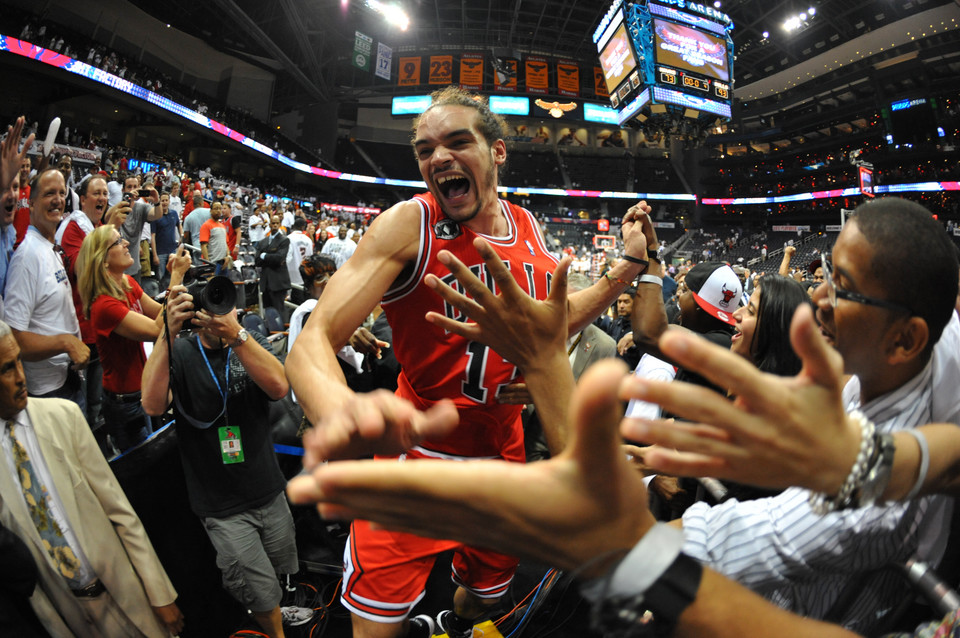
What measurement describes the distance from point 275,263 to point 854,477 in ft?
24.4

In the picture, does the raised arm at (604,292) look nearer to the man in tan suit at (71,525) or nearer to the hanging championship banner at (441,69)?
the man in tan suit at (71,525)

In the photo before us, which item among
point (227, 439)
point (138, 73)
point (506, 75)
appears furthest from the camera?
point (506, 75)

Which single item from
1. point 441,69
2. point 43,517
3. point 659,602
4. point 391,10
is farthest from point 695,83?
point 441,69

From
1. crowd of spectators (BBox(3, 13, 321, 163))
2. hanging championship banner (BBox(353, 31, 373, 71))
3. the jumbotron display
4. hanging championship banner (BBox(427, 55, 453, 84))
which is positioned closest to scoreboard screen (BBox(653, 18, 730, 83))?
the jumbotron display

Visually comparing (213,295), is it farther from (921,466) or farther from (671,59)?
(671,59)

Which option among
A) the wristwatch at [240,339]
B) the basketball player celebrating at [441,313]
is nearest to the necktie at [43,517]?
the wristwatch at [240,339]

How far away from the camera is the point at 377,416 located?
78cm

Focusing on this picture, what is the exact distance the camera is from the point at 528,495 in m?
0.64

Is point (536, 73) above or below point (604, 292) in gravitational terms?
above

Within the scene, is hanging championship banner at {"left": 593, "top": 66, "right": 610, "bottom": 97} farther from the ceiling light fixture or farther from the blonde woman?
the blonde woman

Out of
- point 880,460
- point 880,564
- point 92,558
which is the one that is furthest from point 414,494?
point 92,558

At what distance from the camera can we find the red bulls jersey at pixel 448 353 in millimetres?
1883

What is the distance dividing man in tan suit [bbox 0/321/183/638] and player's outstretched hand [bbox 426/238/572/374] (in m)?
1.84

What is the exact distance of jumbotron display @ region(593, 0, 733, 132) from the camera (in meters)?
11.3
